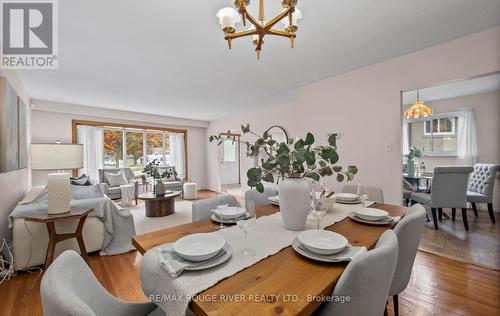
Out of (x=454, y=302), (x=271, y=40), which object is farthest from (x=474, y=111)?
(x=271, y=40)

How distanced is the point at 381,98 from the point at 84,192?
4375 mm

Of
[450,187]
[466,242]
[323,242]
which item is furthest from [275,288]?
[450,187]

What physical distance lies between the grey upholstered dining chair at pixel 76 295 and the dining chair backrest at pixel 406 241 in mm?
1267

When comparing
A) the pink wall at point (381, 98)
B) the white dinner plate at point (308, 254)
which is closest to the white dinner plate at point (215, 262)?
the white dinner plate at point (308, 254)

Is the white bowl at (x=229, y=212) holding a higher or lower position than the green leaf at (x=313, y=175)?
lower

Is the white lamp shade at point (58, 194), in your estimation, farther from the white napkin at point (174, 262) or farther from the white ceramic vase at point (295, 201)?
the white ceramic vase at point (295, 201)

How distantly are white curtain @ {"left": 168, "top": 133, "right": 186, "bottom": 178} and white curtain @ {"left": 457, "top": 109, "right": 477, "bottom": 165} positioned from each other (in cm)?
696

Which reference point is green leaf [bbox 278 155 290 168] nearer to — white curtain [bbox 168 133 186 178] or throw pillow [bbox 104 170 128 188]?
throw pillow [bbox 104 170 128 188]

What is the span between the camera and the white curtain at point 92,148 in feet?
16.2

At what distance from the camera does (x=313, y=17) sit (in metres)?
1.75

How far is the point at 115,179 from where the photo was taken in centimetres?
485

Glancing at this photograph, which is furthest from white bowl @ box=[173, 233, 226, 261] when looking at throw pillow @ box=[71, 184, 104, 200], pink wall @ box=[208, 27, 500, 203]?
throw pillow @ box=[71, 184, 104, 200]

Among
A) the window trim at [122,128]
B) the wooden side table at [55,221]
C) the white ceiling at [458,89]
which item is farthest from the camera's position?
the window trim at [122,128]

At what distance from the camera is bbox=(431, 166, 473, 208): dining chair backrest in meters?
2.72
